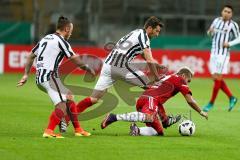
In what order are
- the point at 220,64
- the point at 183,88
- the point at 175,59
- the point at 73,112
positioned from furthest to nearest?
the point at 175,59, the point at 220,64, the point at 183,88, the point at 73,112

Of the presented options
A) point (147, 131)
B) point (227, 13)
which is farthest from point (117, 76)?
point (227, 13)

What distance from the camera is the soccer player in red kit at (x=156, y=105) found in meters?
14.2

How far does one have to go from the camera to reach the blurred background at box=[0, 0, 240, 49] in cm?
3931

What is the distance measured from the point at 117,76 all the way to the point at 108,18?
2696cm

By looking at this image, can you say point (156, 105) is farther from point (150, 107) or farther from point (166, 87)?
point (166, 87)

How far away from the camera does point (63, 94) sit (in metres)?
13.7

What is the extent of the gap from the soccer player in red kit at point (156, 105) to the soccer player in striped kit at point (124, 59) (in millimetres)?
283

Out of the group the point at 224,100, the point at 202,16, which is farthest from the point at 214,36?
the point at 202,16

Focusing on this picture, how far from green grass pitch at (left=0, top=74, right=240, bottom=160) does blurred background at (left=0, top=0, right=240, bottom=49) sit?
19513 mm

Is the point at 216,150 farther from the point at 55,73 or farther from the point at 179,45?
the point at 179,45

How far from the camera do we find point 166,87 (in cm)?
1467

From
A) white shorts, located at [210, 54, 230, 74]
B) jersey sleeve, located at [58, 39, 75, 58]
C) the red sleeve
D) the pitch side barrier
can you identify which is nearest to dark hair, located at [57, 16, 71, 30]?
jersey sleeve, located at [58, 39, 75, 58]

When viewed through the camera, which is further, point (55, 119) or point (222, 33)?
point (222, 33)

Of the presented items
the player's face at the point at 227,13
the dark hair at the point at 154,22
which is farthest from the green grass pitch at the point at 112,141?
the player's face at the point at 227,13
